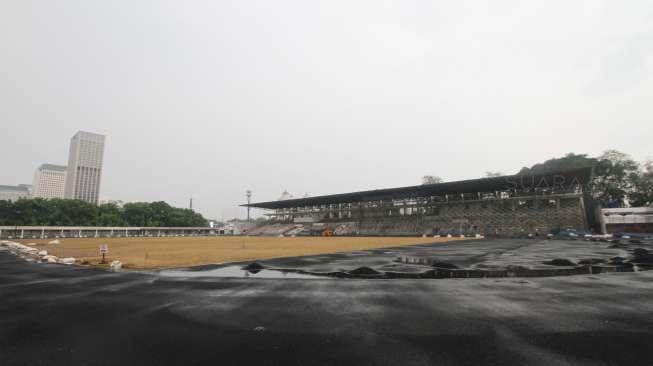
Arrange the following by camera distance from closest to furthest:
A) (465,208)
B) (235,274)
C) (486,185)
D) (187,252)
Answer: (235,274)
(187,252)
(486,185)
(465,208)

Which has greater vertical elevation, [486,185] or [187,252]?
[486,185]

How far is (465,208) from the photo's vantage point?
79125 mm

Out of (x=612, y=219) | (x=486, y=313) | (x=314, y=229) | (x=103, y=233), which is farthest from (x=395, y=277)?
(x=103, y=233)

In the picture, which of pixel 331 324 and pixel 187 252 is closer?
pixel 331 324

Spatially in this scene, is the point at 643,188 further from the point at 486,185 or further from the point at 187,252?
the point at 187,252

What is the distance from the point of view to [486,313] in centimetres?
702

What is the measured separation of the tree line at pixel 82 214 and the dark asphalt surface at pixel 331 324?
117 m

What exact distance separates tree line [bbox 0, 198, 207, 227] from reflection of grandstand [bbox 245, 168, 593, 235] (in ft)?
151

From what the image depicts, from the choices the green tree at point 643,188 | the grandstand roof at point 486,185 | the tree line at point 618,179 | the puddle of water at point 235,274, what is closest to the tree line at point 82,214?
the grandstand roof at point 486,185

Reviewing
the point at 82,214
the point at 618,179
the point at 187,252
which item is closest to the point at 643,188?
the point at 618,179

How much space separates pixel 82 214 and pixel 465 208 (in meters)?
119

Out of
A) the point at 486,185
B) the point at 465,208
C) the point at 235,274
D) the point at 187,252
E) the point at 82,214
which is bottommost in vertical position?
the point at 187,252

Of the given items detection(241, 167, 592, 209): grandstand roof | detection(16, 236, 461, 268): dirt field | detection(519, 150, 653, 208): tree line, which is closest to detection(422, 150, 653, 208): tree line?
detection(519, 150, 653, 208): tree line

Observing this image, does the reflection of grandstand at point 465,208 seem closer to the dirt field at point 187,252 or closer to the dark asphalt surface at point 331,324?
the dirt field at point 187,252
